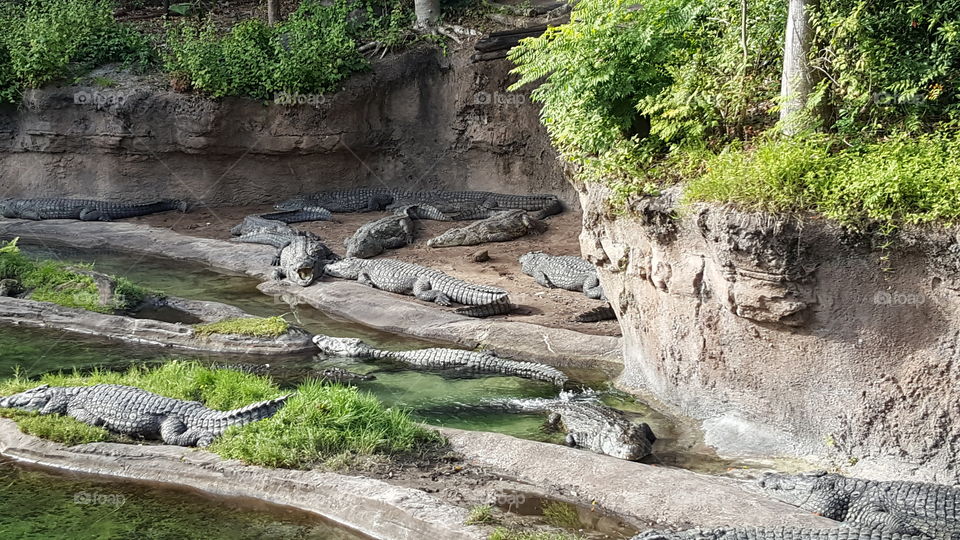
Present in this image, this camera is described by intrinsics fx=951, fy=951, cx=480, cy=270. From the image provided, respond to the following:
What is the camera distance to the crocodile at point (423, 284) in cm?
976

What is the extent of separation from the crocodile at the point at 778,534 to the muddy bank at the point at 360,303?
346cm

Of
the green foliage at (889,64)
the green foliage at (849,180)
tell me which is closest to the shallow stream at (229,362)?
the green foliage at (849,180)

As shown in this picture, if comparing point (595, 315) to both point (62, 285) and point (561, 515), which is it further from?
point (62, 285)

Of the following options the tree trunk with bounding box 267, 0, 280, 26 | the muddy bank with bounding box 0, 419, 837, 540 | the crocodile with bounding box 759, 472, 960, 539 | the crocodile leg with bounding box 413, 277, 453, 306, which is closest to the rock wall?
the tree trunk with bounding box 267, 0, 280, 26

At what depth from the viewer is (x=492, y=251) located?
12.3 m

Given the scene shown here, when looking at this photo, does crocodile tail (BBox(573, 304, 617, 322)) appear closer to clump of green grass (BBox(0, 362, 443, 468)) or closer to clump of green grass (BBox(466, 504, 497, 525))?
clump of green grass (BBox(0, 362, 443, 468))

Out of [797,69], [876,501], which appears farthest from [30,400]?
[797,69]

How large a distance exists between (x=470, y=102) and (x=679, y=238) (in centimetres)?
878

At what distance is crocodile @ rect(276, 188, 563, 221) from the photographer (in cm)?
1418

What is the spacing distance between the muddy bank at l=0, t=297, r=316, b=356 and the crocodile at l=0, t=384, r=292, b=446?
6.54 feet

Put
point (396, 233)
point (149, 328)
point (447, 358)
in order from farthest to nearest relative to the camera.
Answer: point (396, 233) < point (149, 328) < point (447, 358)

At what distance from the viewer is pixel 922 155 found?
5.79m

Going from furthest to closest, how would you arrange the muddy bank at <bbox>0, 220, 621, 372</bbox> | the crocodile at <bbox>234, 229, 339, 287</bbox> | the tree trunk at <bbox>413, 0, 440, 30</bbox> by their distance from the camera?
1. the tree trunk at <bbox>413, 0, 440, 30</bbox>
2. the crocodile at <bbox>234, 229, 339, 287</bbox>
3. the muddy bank at <bbox>0, 220, 621, 372</bbox>

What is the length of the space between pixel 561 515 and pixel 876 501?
174cm
